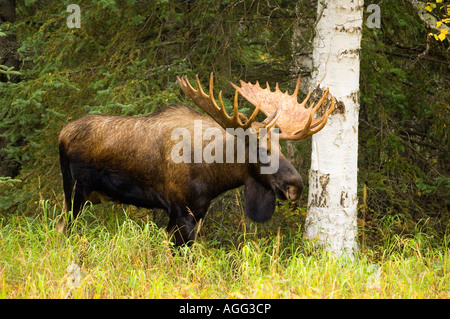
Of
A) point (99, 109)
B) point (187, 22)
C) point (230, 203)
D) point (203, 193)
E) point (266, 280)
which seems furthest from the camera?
point (187, 22)

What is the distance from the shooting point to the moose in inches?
235

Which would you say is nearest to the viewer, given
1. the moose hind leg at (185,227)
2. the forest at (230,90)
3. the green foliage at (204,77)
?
the moose hind leg at (185,227)

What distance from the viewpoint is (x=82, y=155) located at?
645cm

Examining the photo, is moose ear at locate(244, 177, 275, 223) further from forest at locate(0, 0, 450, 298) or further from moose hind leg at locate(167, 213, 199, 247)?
moose hind leg at locate(167, 213, 199, 247)

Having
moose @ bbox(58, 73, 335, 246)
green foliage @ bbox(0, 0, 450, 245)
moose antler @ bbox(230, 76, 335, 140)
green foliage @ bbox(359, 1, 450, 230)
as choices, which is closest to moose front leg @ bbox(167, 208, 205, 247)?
moose @ bbox(58, 73, 335, 246)

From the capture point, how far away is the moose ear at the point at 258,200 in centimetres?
611

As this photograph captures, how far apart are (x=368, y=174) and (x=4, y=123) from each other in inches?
178

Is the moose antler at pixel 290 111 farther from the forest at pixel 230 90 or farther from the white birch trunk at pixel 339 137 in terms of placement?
the forest at pixel 230 90

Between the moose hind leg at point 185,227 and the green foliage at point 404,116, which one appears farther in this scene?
the green foliage at point 404,116

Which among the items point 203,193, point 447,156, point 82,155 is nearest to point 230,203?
point 203,193

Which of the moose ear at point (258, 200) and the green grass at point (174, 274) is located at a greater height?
the moose ear at point (258, 200)

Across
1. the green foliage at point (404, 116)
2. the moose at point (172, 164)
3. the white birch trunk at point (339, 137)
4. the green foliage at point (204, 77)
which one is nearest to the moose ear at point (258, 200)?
the moose at point (172, 164)

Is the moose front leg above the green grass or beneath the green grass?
above

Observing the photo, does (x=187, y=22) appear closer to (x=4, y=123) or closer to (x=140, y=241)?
(x=4, y=123)
